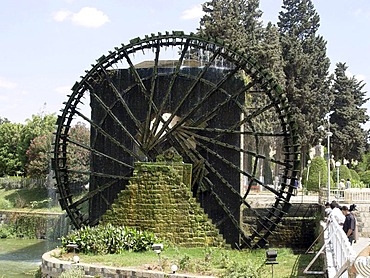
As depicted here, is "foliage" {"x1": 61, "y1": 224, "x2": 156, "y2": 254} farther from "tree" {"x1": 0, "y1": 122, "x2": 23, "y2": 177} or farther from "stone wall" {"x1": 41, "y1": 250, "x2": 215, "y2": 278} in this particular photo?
"tree" {"x1": 0, "y1": 122, "x2": 23, "y2": 177}

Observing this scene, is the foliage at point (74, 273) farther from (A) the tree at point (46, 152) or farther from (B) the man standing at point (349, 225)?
(A) the tree at point (46, 152)

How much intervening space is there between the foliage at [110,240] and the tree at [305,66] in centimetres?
2048

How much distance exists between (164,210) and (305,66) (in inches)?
849

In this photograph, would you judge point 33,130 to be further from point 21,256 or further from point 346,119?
point 346,119

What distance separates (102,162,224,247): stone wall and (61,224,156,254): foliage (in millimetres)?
665

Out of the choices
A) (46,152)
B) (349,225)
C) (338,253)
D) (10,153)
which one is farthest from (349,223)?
(10,153)

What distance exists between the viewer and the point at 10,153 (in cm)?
4019

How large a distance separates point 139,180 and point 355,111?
92.7ft

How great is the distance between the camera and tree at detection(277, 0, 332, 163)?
32.0 m

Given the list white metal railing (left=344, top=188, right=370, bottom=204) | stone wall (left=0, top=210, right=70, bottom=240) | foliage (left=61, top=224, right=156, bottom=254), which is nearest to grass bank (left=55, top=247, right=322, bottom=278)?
foliage (left=61, top=224, right=156, bottom=254)

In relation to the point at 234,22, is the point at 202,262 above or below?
below

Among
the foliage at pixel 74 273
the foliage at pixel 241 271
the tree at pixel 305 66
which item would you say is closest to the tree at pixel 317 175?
the tree at pixel 305 66

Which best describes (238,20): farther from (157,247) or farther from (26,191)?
(157,247)

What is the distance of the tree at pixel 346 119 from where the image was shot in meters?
37.6
